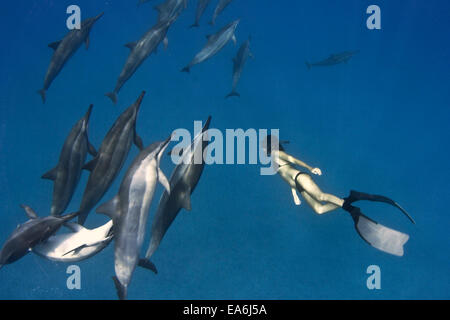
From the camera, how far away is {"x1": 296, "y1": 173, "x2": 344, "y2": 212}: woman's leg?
20.2 feet

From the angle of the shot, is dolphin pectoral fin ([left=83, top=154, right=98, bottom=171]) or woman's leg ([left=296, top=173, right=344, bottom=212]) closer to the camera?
dolphin pectoral fin ([left=83, top=154, right=98, bottom=171])

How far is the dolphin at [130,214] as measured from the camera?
14.5 feet

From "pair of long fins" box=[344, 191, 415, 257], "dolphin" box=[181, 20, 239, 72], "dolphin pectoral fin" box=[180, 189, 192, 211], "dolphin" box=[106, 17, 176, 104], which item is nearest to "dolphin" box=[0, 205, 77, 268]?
"dolphin pectoral fin" box=[180, 189, 192, 211]

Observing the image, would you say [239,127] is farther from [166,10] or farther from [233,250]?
[166,10]

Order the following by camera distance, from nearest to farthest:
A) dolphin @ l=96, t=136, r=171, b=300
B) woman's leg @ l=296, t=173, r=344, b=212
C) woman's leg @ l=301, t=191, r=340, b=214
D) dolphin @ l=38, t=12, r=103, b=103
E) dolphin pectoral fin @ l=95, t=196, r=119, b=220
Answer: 1. dolphin @ l=96, t=136, r=171, b=300
2. dolphin pectoral fin @ l=95, t=196, r=119, b=220
3. woman's leg @ l=296, t=173, r=344, b=212
4. woman's leg @ l=301, t=191, r=340, b=214
5. dolphin @ l=38, t=12, r=103, b=103

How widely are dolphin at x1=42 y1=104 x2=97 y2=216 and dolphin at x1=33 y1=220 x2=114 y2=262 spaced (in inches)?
21.8

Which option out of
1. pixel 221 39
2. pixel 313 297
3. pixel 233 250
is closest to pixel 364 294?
pixel 313 297

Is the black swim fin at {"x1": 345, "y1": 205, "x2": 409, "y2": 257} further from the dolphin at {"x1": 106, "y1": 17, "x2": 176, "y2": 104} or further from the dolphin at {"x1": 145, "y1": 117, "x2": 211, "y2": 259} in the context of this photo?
the dolphin at {"x1": 106, "y1": 17, "x2": 176, "y2": 104}

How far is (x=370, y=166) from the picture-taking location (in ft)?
49.7

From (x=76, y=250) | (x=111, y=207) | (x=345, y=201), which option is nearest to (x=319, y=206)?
(x=345, y=201)

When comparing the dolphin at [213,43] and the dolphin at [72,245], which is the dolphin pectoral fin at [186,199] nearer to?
the dolphin at [72,245]

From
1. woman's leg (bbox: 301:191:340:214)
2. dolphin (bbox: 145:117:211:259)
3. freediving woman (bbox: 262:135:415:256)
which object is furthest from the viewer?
woman's leg (bbox: 301:191:340:214)

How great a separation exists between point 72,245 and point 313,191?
454 cm

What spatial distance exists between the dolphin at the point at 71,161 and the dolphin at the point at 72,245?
0.55 meters
